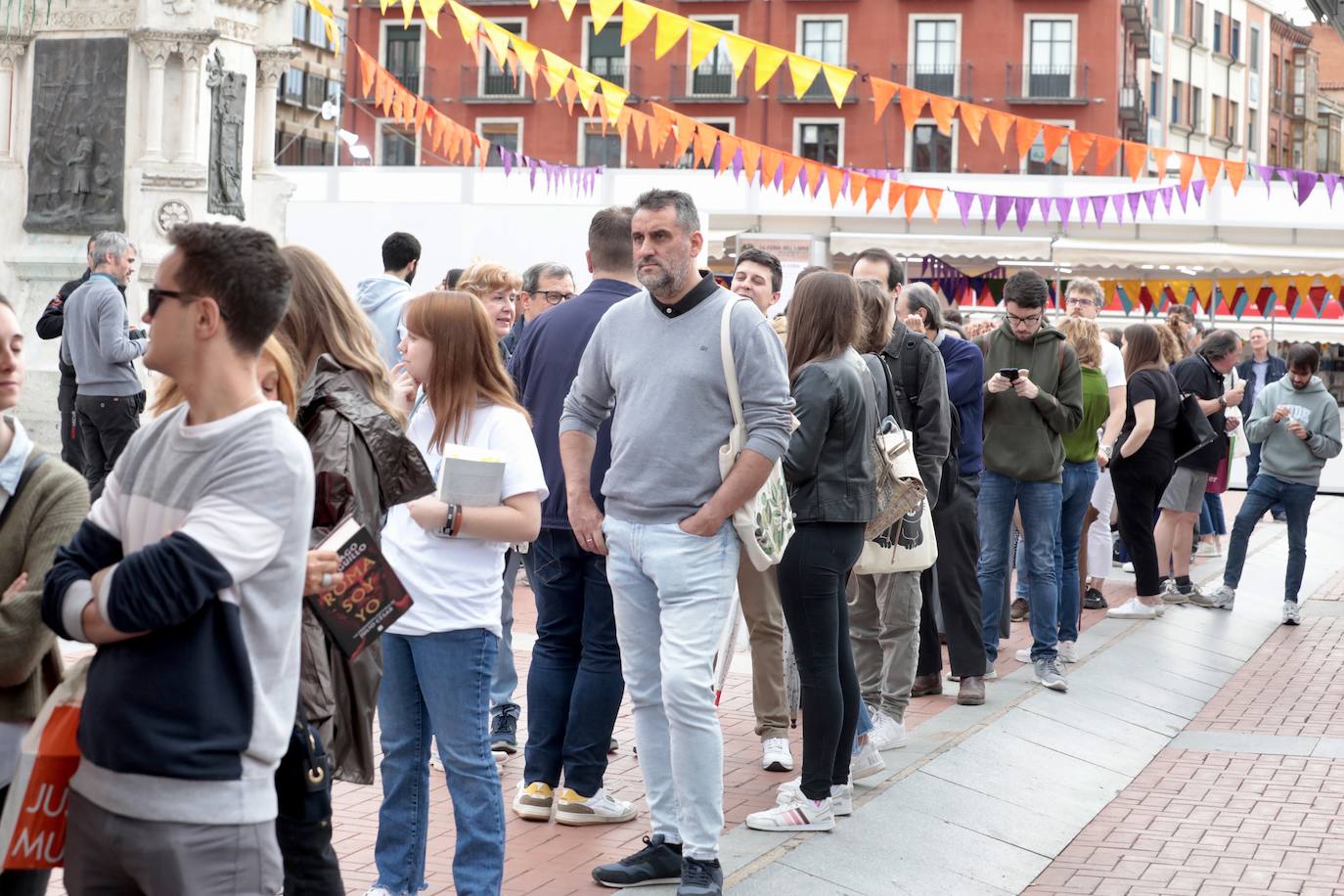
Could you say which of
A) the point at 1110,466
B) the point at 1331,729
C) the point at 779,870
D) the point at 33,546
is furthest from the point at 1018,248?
the point at 33,546

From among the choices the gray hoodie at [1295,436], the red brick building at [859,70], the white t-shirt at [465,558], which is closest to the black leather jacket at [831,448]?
the white t-shirt at [465,558]

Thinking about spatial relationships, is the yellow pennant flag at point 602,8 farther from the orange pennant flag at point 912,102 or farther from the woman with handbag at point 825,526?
the woman with handbag at point 825,526

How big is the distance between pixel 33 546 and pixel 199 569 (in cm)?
60

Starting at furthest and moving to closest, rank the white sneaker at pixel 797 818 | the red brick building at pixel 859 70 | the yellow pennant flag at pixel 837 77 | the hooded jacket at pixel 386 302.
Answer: the red brick building at pixel 859 70 < the yellow pennant flag at pixel 837 77 < the hooded jacket at pixel 386 302 < the white sneaker at pixel 797 818

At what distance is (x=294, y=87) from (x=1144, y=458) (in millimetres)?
62113

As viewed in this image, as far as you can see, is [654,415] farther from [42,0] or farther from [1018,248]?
[1018,248]

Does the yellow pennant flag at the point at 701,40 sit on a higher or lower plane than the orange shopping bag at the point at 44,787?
higher

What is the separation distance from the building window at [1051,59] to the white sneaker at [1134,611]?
4885cm

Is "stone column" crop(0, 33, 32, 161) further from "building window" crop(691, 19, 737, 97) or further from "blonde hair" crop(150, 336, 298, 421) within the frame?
"building window" crop(691, 19, 737, 97)

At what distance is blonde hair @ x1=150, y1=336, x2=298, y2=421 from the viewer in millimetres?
3449

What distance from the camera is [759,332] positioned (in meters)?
5.02

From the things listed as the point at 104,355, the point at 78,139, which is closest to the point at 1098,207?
the point at 78,139

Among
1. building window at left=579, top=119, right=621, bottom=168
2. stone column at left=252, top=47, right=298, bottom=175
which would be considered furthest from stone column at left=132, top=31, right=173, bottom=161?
building window at left=579, top=119, right=621, bottom=168

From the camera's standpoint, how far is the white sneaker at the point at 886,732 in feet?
23.9
